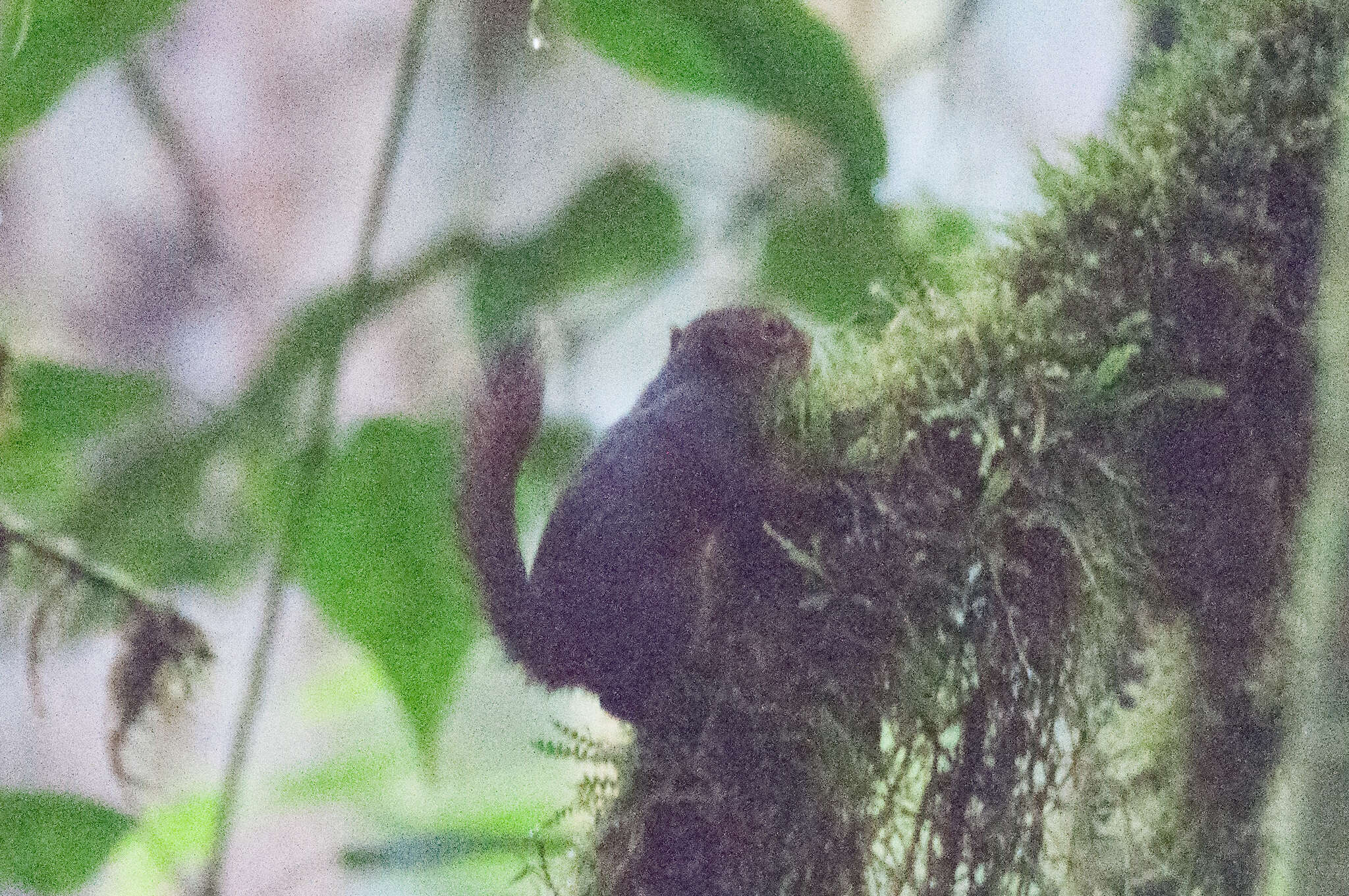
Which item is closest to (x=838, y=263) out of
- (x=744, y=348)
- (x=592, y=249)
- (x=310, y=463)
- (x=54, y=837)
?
(x=744, y=348)

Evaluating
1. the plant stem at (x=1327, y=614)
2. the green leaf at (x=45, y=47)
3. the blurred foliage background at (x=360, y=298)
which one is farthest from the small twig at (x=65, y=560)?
the plant stem at (x=1327, y=614)

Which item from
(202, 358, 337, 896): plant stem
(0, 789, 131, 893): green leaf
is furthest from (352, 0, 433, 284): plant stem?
(0, 789, 131, 893): green leaf

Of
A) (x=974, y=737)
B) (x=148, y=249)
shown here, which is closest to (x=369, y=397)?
(x=148, y=249)

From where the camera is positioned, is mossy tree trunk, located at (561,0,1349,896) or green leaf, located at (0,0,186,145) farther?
green leaf, located at (0,0,186,145)

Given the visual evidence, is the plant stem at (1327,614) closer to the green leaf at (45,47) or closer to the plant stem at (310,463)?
the plant stem at (310,463)

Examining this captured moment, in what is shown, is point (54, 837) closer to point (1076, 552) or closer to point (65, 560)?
point (65, 560)

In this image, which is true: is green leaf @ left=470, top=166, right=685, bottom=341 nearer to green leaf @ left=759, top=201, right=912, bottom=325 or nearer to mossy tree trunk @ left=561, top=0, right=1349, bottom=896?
green leaf @ left=759, top=201, right=912, bottom=325

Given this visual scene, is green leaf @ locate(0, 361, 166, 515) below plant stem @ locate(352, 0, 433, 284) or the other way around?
below

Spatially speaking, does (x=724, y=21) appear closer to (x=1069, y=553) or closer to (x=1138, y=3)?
(x=1138, y=3)
